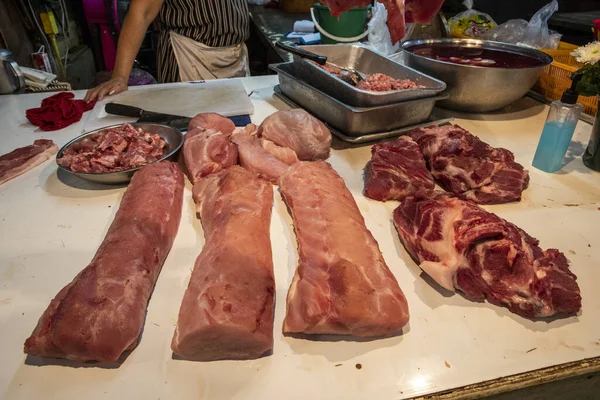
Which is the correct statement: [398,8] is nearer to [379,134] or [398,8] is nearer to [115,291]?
[379,134]

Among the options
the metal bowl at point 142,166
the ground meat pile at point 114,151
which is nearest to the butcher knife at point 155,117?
the metal bowl at point 142,166

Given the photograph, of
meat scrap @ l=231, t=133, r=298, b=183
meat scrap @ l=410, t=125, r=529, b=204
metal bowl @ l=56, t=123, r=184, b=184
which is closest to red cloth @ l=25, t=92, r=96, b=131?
metal bowl @ l=56, t=123, r=184, b=184

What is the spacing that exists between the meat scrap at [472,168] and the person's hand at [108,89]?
2.33 meters

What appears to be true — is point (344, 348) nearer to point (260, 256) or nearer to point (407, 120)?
point (260, 256)

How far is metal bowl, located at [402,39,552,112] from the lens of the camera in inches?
107

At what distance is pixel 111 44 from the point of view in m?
5.90

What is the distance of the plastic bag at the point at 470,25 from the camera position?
11.9ft

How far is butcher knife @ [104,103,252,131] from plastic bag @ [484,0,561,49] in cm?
246

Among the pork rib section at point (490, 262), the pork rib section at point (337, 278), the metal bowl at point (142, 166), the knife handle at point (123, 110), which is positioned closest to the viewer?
the pork rib section at point (337, 278)

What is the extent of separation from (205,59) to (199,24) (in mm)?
345

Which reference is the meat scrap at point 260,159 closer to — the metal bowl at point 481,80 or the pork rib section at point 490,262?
the pork rib section at point 490,262

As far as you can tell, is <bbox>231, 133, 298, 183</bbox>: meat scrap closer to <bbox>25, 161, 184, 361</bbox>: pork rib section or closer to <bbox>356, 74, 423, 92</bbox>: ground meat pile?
<bbox>25, 161, 184, 361</bbox>: pork rib section

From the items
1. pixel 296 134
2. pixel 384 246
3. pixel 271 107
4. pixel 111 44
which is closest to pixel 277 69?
pixel 271 107

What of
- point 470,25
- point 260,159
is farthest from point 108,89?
point 470,25
